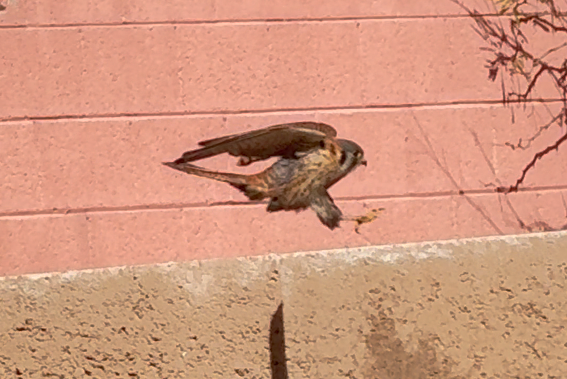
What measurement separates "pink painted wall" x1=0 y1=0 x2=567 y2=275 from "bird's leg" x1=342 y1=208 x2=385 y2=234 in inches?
1.1

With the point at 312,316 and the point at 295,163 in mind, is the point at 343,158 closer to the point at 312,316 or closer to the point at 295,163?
the point at 295,163

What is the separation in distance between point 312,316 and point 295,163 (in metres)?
0.82

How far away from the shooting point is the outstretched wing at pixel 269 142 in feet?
9.07

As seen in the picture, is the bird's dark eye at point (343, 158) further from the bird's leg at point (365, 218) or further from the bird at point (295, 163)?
the bird's leg at point (365, 218)

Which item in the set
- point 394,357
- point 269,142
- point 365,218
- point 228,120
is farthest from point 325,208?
point 394,357

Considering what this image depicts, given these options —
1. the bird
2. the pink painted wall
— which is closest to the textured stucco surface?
the pink painted wall

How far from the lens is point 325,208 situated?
2.83 metres

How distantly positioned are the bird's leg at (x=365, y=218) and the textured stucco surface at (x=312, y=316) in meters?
0.24

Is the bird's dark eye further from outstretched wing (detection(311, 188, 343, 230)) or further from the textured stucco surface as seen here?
the textured stucco surface

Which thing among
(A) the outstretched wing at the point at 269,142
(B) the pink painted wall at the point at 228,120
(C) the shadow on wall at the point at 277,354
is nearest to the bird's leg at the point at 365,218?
(B) the pink painted wall at the point at 228,120

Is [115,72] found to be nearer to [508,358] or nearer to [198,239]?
[198,239]

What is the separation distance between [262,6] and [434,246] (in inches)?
60.7

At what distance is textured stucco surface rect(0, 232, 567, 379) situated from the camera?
8.04ft

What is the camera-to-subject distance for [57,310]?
245cm
